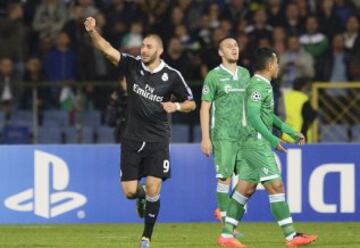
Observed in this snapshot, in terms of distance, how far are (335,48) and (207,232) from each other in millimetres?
6547

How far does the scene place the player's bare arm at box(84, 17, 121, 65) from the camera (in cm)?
1284

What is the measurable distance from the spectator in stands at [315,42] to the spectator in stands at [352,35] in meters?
0.36

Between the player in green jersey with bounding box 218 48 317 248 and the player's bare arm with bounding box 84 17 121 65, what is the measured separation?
1.47 meters

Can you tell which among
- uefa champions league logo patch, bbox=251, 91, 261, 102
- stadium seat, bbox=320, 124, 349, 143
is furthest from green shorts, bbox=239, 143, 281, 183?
stadium seat, bbox=320, 124, 349, 143

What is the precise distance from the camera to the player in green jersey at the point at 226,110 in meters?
15.0

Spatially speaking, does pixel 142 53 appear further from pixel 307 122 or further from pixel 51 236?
pixel 307 122

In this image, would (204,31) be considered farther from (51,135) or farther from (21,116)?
(21,116)

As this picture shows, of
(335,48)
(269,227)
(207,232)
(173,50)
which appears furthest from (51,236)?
(335,48)

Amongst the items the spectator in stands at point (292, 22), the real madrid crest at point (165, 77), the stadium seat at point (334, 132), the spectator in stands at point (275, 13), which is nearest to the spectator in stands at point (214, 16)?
the spectator in stands at point (275, 13)

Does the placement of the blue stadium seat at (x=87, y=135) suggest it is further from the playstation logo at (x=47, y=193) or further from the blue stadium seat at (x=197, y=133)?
the playstation logo at (x=47, y=193)

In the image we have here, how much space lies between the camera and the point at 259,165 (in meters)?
→ 13.2

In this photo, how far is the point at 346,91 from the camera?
21.0 metres

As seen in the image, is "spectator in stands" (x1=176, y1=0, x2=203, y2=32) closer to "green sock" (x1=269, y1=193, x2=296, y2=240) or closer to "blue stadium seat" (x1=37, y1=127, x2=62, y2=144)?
"blue stadium seat" (x1=37, y1=127, x2=62, y2=144)

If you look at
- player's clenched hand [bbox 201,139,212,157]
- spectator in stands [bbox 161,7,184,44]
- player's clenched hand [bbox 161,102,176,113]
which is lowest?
player's clenched hand [bbox 201,139,212,157]
